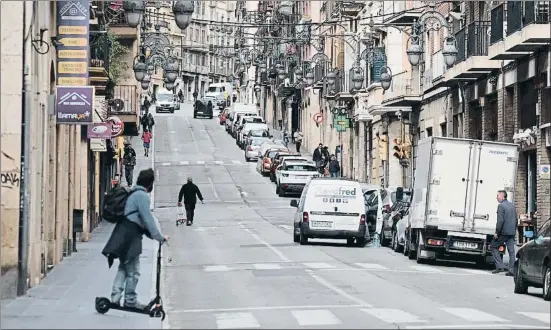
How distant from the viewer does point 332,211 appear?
127 ft

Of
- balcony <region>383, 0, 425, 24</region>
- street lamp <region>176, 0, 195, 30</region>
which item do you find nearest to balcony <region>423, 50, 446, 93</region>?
balcony <region>383, 0, 425, 24</region>

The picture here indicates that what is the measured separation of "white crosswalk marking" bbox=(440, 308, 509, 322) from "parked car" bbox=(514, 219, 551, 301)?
3513 millimetres

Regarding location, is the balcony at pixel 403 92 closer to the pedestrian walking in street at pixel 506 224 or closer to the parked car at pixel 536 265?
the pedestrian walking in street at pixel 506 224

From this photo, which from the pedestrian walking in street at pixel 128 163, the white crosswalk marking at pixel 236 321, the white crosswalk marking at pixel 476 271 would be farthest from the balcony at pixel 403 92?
the white crosswalk marking at pixel 236 321

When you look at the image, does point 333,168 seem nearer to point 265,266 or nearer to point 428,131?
point 428,131

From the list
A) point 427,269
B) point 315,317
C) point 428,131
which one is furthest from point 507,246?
point 428,131

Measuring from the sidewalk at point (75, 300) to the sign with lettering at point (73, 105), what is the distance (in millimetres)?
2889

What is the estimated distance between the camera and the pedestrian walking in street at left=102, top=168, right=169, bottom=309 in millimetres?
18969

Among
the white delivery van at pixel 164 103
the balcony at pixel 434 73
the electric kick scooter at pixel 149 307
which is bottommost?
the electric kick scooter at pixel 149 307

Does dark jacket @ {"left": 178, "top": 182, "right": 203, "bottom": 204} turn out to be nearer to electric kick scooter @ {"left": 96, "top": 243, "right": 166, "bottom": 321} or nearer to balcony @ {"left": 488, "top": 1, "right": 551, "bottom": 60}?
balcony @ {"left": 488, "top": 1, "right": 551, "bottom": 60}

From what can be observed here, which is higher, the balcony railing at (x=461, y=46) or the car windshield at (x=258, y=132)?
the balcony railing at (x=461, y=46)

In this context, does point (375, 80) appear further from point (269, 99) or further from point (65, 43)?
point (269, 99)

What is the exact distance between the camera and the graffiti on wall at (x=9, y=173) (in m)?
22.4

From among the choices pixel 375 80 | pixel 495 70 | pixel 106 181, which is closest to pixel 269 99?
pixel 375 80
